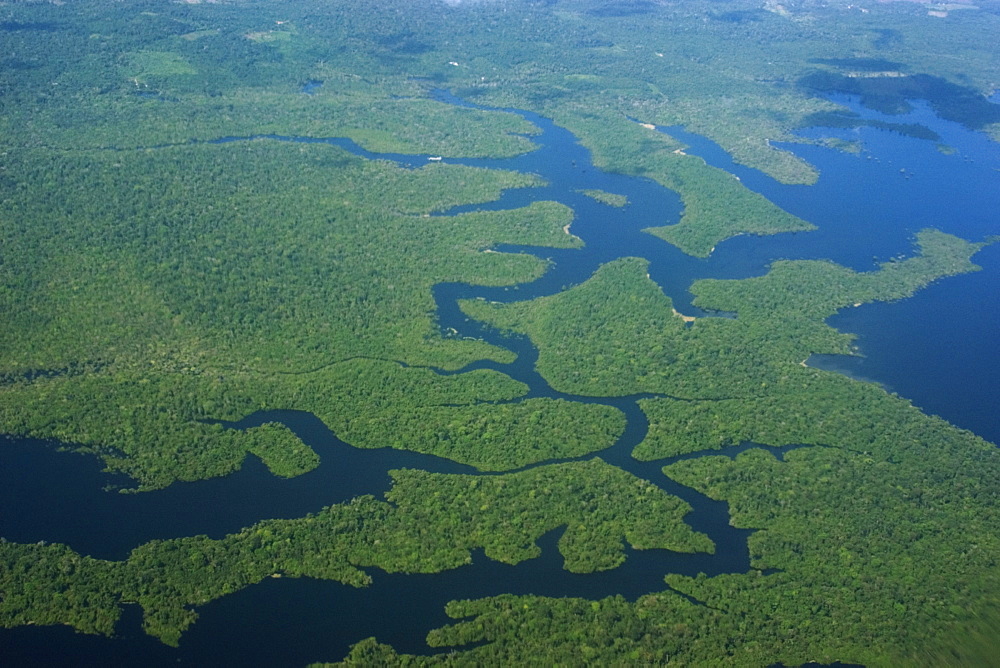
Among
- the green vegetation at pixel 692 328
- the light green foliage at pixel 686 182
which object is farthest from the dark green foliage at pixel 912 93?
the green vegetation at pixel 692 328

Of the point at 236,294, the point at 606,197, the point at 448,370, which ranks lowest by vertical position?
the point at 448,370

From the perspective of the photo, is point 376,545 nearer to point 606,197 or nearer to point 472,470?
point 472,470

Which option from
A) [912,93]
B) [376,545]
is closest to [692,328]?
[376,545]

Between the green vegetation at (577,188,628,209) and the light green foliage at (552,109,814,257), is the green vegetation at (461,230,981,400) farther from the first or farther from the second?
the green vegetation at (577,188,628,209)

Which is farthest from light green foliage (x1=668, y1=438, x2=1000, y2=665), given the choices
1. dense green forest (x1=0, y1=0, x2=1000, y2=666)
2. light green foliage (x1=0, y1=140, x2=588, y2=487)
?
light green foliage (x1=0, y1=140, x2=588, y2=487)

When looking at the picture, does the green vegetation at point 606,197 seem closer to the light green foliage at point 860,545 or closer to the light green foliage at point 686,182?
the light green foliage at point 686,182

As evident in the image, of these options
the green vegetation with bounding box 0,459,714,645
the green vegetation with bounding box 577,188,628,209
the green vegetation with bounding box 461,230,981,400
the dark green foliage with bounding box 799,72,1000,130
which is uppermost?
the dark green foliage with bounding box 799,72,1000,130
